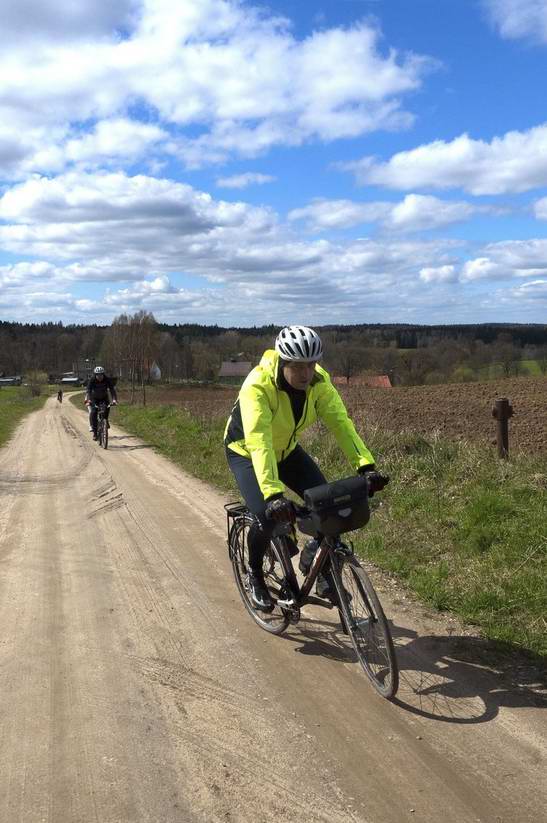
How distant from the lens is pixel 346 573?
374cm

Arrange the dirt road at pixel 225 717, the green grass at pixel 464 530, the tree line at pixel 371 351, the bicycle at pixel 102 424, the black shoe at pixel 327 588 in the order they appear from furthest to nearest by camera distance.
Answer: the tree line at pixel 371 351 → the bicycle at pixel 102 424 → the green grass at pixel 464 530 → the black shoe at pixel 327 588 → the dirt road at pixel 225 717

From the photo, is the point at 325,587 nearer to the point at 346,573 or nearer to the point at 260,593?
the point at 346,573

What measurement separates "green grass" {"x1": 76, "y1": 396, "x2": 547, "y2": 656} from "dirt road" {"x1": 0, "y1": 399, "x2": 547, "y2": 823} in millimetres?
403

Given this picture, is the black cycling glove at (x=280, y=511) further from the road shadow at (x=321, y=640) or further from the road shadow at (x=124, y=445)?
the road shadow at (x=124, y=445)

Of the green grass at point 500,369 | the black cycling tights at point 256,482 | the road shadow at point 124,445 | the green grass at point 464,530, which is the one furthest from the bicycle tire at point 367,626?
the green grass at point 500,369

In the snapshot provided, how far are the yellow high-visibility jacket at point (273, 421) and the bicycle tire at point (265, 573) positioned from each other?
67 cm

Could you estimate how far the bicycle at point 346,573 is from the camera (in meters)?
3.53

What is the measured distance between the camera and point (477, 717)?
130 inches

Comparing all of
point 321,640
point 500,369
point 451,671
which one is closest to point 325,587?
point 321,640

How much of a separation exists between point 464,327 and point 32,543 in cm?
8723

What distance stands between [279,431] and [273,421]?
0.10 metres

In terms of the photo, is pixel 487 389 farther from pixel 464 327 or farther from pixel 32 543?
pixel 464 327

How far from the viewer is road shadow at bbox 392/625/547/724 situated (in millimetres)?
3398

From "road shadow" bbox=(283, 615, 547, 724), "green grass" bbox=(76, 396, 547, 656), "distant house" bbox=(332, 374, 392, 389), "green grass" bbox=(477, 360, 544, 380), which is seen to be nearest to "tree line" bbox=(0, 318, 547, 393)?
"green grass" bbox=(477, 360, 544, 380)
